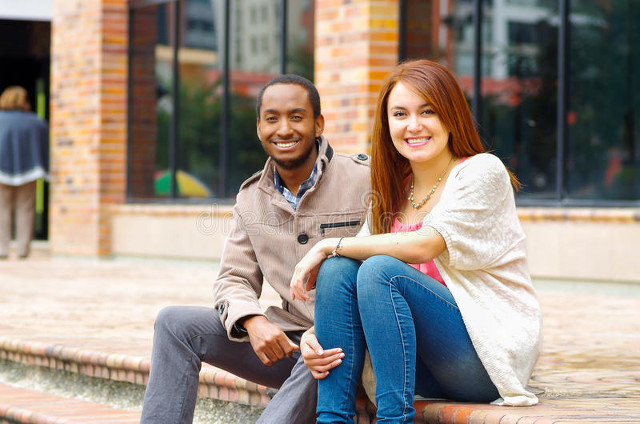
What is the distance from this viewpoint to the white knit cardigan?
298 centimetres

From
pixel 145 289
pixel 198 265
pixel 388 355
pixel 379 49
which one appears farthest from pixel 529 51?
pixel 388 355

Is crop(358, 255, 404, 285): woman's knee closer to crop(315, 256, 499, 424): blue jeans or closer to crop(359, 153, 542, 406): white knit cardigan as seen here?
crop(315, 256, 499, 424): blue jeans

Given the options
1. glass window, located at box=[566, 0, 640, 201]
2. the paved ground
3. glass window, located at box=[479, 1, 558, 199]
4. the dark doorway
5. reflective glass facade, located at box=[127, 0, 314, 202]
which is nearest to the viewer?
the paved ground

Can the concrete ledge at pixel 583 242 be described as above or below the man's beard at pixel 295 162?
below

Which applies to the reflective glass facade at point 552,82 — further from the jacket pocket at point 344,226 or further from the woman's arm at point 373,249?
the woman's arm at point 373,249

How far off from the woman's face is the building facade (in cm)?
416

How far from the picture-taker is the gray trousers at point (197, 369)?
318 cm

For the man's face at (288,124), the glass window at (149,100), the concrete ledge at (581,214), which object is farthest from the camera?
the glass window at (149,100)

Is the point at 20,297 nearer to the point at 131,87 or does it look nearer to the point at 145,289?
the point at 145,289

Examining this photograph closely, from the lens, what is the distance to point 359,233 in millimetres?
3350

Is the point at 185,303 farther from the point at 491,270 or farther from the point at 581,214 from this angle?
the point at 491,270

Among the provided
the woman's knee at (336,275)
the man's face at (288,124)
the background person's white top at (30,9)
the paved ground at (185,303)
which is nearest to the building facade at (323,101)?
the paved ground at (185,303)

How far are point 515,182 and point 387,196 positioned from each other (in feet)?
1.35

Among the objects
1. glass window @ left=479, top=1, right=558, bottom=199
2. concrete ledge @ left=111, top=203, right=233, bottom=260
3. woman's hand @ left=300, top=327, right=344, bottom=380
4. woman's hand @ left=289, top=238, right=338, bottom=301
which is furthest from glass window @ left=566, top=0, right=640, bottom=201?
woman's hand @ left=300, top=327, right=344, bottom=380
